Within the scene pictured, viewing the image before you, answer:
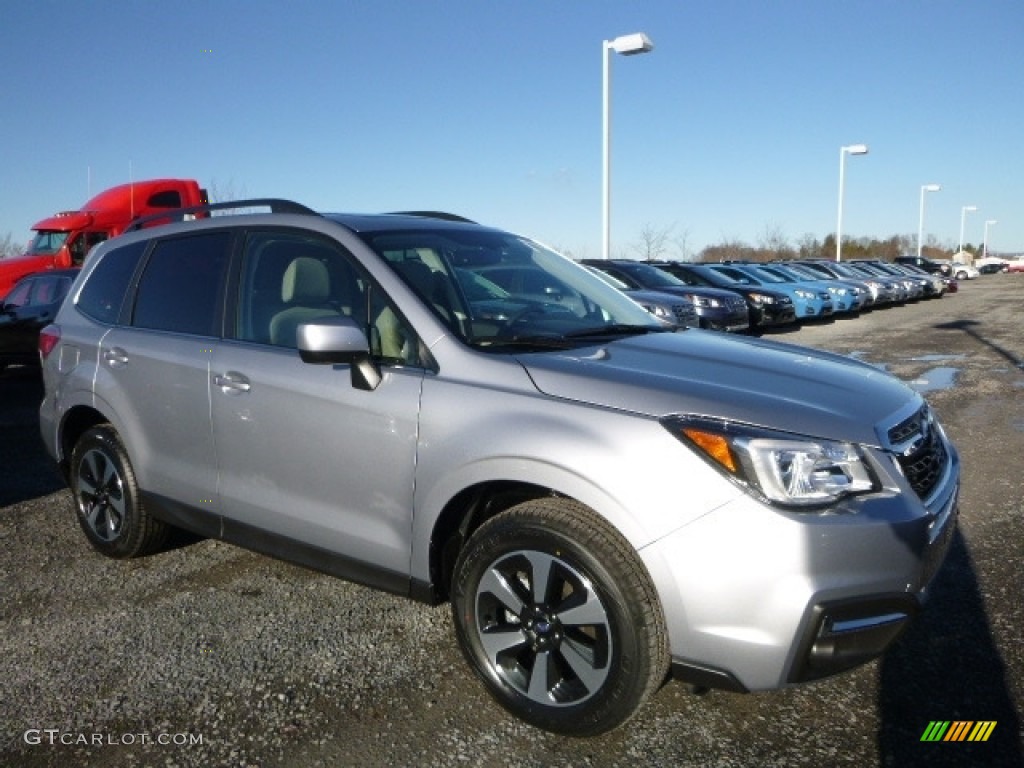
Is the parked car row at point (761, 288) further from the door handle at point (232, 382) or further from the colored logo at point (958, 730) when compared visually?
the colored logo at point (958, 730)

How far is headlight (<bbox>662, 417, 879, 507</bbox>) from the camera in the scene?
248 cm

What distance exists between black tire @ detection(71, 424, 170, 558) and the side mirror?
68.4 inches

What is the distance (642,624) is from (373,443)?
3.87ft

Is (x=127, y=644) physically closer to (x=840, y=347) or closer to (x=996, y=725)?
(x=996, y=725)

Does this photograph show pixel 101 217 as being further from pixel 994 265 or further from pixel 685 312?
pixel 994 265

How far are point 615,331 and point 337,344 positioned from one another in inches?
47.7

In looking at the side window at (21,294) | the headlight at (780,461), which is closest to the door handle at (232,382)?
the headlight at (780,461)

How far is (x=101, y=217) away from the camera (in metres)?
16.8

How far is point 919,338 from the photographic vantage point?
16250 millimetres

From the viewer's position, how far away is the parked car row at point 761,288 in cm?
1526

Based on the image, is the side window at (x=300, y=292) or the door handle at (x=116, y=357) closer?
the side window at (x=300, y=292)

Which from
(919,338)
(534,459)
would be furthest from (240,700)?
(919,338)

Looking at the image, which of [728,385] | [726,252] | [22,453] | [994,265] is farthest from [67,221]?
[994,265]

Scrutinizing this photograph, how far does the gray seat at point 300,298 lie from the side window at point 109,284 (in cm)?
122
